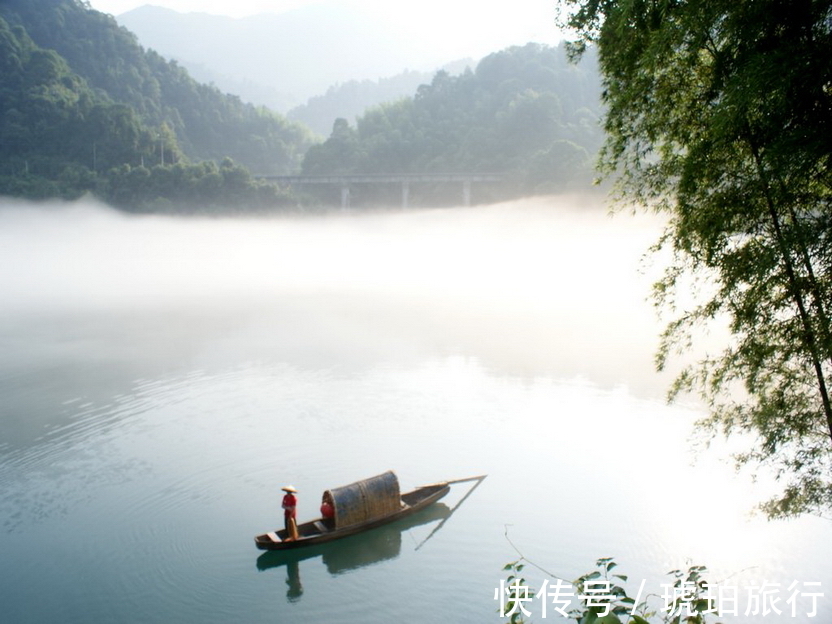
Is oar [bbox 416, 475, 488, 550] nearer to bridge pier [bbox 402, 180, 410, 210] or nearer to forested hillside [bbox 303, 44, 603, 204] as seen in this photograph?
forested hillside [bbox 303, 44, 603, 204]

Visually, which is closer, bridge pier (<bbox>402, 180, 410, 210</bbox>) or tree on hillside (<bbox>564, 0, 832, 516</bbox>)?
tree on hillside (<bbox>564, 0, 832, 516</bbox>)

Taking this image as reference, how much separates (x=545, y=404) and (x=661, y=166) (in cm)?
1249

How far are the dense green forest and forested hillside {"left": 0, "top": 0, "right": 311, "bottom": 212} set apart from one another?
0.15 metres

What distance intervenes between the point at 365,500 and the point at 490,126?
259 feet

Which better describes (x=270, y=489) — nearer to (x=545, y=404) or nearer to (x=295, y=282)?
(x=545, y=404)

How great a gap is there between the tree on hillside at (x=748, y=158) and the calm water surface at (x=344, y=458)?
5.10 feet

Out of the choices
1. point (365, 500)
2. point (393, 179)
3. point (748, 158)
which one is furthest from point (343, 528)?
→ point (393, 179)

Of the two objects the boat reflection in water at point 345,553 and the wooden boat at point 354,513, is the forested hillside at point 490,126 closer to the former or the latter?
the wooden boat at point 354,513

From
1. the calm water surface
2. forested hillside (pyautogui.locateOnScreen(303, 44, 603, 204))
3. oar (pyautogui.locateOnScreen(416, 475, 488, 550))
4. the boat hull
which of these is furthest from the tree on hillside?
forested hillside (pyautogui.locateOnScreen(303, 44, 603, 204))

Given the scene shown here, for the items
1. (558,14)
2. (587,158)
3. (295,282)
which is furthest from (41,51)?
(558,14)

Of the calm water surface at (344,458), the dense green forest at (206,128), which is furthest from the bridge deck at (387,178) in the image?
the calm water surface at (344,458)

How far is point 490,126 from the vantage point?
85.6m

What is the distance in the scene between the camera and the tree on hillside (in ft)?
23.4

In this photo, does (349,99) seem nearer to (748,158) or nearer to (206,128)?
(206,128)
